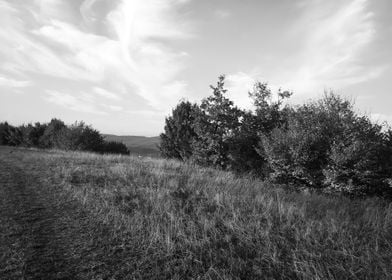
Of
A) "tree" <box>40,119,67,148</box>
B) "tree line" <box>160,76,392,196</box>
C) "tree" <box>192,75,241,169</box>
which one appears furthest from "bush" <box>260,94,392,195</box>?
"tree" <box>40,119,67,148</box>

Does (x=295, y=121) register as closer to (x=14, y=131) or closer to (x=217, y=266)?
(x=217, y=266)

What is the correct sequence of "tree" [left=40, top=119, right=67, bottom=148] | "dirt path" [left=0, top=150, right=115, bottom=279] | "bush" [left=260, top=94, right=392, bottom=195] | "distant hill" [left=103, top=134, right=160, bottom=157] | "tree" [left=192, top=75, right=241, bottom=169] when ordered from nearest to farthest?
"dirt path" [left=0, top=150, right=115, bottom=279]
"bush" [left=260, top=94, right=392, bottom=195]
"tree" [left=192, top=75, right=241, bottom=169]
"distant hill" [left=103, top=134, right=160, bottom=157]
"tree" [left=40, top=119, right=67, bottom=148]

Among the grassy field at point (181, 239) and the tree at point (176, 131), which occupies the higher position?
the tree at point (176, 131)

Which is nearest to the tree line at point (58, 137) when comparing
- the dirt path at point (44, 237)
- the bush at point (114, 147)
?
the bush at point (114, 147)

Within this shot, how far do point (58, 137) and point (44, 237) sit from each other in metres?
40.3

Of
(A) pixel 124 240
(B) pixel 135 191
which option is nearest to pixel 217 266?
(A) pixel 124 240

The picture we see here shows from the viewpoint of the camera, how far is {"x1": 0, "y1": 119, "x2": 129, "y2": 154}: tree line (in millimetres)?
37500

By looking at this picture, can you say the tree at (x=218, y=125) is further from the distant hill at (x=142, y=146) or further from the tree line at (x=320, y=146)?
the distant hill at (x=142, y=146)

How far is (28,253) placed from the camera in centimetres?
341

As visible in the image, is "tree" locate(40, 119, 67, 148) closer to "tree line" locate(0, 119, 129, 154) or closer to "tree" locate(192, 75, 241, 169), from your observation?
"tree line" locate(0, 119, 129, 154)

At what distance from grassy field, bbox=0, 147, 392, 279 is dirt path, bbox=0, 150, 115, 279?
14 millimetres

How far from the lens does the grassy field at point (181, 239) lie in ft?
10.3

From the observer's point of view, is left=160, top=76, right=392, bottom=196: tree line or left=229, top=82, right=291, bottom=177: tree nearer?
left=160, top=76, right=392, bottom=196: tree line

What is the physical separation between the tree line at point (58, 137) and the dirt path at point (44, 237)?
34.3 metres
